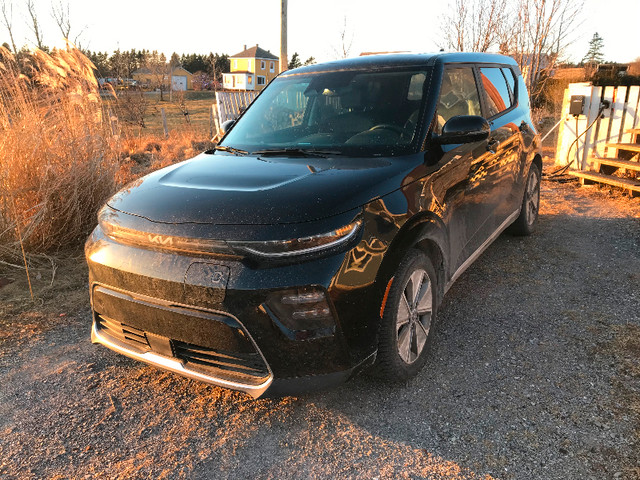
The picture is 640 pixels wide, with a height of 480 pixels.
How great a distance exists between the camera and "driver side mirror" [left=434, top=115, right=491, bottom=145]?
289cm

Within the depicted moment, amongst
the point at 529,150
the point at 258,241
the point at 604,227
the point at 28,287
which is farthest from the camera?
the point at 604,227

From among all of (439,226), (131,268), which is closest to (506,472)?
(439,226)

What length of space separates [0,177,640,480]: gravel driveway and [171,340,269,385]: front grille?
0.38 meters

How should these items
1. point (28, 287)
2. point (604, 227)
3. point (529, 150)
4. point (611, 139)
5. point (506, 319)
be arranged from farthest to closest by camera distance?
point (611, 139) → point (604, 227) → point (529, 150) → point (28, 287) → point (506, 319)

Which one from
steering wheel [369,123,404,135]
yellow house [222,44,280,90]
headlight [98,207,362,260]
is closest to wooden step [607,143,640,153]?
steering wheel [369,123,404,135]

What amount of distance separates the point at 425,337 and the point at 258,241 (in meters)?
1.32

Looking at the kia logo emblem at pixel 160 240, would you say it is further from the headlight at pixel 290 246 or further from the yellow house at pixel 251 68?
the yellow house at pixel 251 68

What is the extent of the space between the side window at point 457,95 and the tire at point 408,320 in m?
1.01

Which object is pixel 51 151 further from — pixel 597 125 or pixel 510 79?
pixel 597 125

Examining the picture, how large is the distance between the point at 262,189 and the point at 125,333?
1.06 metres

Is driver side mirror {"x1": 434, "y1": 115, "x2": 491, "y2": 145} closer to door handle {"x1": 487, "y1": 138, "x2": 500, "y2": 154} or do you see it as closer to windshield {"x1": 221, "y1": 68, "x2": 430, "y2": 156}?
windshield {"x1": 221, "y1": 68, "x2": 430, "y2": 156}

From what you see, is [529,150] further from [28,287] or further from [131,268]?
[28,287]

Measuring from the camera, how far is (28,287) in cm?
432

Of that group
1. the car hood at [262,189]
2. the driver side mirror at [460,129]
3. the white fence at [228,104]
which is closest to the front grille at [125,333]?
the car hood at [262,189]
